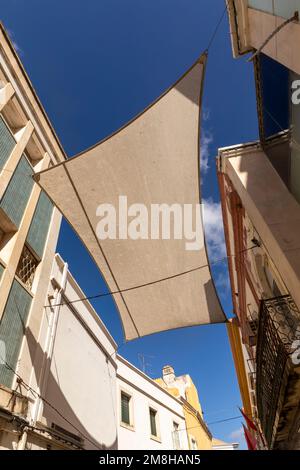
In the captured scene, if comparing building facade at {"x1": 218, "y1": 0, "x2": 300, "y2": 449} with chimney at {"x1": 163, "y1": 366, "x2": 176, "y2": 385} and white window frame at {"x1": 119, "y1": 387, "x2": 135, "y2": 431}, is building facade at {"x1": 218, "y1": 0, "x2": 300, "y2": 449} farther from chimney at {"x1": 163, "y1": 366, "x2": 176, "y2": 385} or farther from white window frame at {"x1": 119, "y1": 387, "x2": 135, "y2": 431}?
chimney at {"x1": 163, "y1": 366, "x2": 176, "y2": 385}

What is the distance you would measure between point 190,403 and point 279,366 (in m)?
20.3

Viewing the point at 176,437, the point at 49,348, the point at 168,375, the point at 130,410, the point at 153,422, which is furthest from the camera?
the point at 168,375

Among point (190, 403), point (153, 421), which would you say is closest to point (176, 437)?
point (153, 421)

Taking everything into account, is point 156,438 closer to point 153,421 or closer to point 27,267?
point 153,421

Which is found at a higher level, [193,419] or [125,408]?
[193,419]

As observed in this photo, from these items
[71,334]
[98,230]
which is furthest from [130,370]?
[98,230]

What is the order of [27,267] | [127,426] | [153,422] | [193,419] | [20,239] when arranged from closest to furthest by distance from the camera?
[20,239] < [27,267] < [127,426] < [153,422] < [193,419]

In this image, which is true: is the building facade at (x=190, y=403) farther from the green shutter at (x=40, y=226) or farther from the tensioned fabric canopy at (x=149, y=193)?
the green shutter at (x=40, y=226)

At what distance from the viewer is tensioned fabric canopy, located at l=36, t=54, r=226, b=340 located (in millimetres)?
5703

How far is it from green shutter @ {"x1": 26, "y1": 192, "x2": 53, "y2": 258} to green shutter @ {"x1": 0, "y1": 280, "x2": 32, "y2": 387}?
155 centimetres

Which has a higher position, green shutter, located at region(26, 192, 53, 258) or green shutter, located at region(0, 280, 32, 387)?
green shutter, located at region(26, 192, 53, 258)

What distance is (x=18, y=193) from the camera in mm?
7820

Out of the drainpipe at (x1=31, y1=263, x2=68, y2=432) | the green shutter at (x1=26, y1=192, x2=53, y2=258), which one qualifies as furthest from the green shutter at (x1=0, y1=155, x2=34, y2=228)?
the drainpipe at (x1=31, y1=263, x2=68, y2=432)

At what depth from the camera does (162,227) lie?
22.0ft
